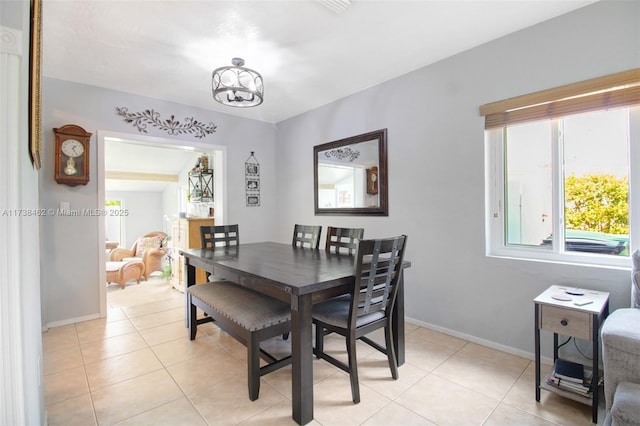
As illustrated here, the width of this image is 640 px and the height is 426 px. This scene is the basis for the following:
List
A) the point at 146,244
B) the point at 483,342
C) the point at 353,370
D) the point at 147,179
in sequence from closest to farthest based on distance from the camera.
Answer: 1. the point at 353,370
2. the point at 483,342
3. the point at 146,244
4. the point at 147,179

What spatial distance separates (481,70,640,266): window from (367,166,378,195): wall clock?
1.15 metres

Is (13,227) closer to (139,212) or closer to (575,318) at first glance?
(575,318)

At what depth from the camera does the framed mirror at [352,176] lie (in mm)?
3352

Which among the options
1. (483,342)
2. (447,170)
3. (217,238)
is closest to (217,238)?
(217,238)

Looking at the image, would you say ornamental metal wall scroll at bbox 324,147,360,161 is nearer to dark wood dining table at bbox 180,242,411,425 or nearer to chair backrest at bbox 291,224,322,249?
chair backrest at bbox 291,224,322,249

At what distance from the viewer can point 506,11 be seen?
215 centimetres

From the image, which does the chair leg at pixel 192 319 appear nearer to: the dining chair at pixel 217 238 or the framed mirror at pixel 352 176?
the dining chair at pixel 217 238

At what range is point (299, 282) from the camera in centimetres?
169

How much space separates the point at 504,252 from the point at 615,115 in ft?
3.98

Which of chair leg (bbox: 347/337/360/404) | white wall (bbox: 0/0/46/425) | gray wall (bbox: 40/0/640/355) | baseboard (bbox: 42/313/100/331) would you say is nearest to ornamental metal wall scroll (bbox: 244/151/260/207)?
gray wall (bbox: 40/0/640/355)

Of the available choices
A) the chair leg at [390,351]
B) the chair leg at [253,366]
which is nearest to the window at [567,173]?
the chair leg at [390,351]

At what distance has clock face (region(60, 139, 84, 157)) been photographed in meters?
3.12

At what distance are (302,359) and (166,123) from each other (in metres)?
3.42

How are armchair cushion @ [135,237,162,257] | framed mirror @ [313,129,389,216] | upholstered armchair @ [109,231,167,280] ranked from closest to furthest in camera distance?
framed mirror @ [313,129,389,216]
upholstered armchair @ [109,231,167,280]
armchair cushion @ [135,237,162,257]
